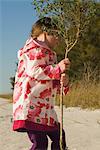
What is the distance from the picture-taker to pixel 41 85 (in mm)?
3895

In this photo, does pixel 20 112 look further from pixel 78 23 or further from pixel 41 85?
pixel 78 23

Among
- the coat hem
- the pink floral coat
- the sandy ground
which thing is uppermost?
the pink floral coat

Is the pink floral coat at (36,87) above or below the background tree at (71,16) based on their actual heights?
below

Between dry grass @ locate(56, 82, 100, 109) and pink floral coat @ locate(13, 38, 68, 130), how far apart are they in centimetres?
753

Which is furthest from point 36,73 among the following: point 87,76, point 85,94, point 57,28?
point 87,76

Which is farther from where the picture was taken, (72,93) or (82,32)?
(72,93)

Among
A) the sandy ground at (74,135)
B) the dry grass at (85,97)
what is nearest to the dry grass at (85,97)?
the dry grass at (85,97)

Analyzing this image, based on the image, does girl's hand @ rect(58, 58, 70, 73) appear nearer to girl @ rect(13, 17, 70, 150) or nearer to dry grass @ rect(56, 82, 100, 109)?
girl @ rect(13, 17, 70, 150)

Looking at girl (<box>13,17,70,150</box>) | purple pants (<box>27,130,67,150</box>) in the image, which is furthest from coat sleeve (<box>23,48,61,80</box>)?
purple pants (<box>27,130,67,150</box>)

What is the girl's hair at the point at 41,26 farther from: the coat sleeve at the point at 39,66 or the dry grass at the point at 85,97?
the dry grass at the point at 85,97

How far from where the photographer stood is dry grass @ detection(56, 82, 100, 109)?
471 inches

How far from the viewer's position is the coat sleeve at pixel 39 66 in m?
3.86

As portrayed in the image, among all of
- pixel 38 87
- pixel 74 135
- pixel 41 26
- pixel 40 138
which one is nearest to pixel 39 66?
pixel 38 87

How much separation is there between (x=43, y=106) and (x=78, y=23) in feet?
2.47
